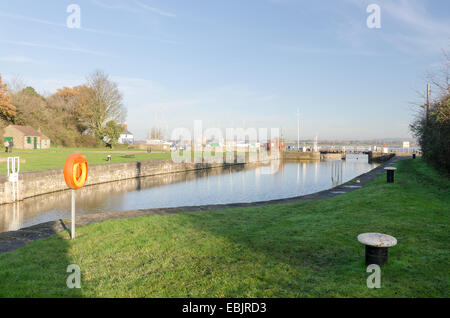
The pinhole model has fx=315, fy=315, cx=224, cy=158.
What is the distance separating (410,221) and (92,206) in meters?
15.8

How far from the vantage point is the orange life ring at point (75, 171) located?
7863 millimetres

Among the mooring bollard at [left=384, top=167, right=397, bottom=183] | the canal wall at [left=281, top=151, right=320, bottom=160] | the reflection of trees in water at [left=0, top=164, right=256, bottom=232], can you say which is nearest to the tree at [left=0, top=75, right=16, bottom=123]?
the reflection of trees in water at [left=0, top=164, right=256, bottom=232]

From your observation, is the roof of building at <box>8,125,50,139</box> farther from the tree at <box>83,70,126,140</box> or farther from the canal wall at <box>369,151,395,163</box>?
the canal wall at <box>369,151,395,163</box>

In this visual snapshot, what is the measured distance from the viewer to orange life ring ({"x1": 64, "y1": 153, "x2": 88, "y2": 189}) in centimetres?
786

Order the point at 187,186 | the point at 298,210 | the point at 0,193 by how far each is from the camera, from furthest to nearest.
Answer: the point at 187,186 → the point at 0,193 → the point at 298,210

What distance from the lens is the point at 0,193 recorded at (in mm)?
16359

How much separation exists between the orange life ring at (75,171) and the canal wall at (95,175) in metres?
11.4

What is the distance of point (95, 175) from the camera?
85.5 feet

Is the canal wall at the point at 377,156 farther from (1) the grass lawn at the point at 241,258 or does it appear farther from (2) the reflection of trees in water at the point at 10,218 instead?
(2) the reflection of trees in water at the point at 10,218

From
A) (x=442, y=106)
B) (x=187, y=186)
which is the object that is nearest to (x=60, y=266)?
(x=442, y=106)

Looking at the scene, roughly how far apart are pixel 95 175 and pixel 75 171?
63.4ft

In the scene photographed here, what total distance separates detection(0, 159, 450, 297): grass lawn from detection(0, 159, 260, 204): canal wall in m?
11.8

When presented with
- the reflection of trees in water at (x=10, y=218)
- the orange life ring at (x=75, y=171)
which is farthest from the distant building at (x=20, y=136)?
the orange life ring at (x=75, y=171)
